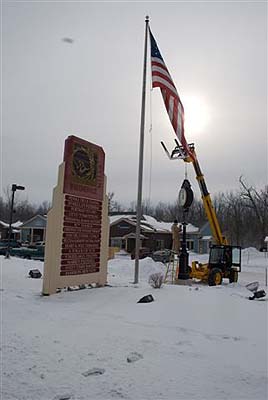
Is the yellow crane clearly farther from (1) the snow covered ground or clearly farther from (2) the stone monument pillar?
(1) the snow covered ground

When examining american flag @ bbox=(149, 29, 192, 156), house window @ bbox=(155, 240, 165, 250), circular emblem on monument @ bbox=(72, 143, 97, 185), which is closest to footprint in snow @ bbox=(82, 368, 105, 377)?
circular emblem on monument @ bbox=(72, 143, 97, 185)

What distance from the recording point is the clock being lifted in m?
17.9

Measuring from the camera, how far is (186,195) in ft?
58.7

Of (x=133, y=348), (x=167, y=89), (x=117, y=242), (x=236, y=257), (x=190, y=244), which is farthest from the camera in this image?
(x=190, y=244)

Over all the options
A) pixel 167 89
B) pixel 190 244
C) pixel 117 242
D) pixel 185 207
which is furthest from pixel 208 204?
pixel 190 244

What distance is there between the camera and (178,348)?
6.69m

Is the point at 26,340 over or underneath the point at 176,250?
underneath

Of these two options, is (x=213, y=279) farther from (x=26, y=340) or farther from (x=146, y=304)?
(x=26, y=340)

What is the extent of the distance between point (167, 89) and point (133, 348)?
10873 millimetres

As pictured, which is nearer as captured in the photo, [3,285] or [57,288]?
[57,288]

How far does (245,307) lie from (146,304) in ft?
8.13

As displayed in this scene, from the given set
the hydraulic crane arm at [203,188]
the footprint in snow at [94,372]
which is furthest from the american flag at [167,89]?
the footprint in snow at [94,372]

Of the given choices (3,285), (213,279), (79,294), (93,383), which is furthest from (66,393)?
(213,279)

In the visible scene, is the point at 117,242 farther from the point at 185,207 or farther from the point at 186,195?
the point at 186,195
